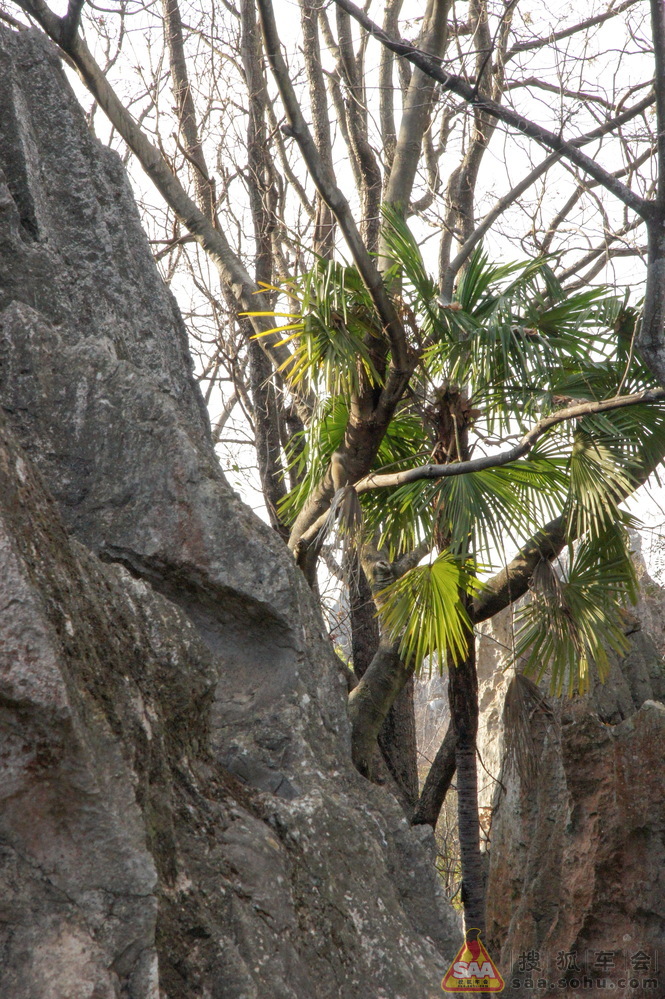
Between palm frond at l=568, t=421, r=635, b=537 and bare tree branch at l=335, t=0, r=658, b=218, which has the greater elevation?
bare tree branch at l=335, t=0, r=658, b=218

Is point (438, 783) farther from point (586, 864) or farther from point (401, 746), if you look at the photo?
point (586, 864)

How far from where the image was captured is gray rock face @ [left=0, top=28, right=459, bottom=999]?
1.88 meters

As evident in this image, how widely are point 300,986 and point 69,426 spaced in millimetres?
2075

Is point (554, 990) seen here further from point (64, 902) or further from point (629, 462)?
point (64, 902)

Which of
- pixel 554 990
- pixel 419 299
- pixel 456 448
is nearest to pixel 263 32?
pixel 419 299

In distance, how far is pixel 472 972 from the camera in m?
3.61

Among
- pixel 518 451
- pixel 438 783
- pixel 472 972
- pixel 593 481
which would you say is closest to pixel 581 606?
pixel 593 481

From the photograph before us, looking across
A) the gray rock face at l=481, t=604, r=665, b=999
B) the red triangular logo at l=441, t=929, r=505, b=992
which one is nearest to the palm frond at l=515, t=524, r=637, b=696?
the gray rock face at l=481, t=604, r=665, b=999

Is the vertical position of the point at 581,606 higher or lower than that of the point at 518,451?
lower

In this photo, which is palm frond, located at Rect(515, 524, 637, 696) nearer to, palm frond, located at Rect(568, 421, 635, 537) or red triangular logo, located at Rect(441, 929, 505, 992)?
palm frond, located at Rect(568, 421, 635, 537)

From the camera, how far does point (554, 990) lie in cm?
649

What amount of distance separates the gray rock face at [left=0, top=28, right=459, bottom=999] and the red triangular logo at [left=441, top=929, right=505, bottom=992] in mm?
83

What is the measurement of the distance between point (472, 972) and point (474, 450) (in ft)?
8.95

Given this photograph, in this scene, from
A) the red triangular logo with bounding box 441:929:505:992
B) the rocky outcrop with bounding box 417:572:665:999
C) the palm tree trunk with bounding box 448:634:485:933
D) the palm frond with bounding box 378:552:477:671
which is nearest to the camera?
the red triangular logo with bounding box 441:929:505:992
